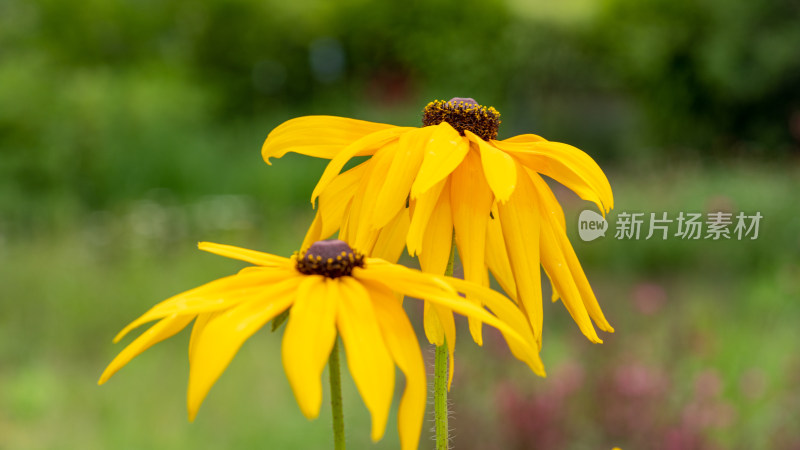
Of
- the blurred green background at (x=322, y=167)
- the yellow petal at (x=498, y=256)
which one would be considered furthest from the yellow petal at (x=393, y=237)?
the blurred green background at (x=322, y=167)

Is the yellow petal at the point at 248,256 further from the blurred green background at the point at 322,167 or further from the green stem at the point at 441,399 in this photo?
the blurred green background at the point at 322,167

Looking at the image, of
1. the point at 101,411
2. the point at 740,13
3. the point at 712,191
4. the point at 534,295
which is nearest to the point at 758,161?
the point at 740,13

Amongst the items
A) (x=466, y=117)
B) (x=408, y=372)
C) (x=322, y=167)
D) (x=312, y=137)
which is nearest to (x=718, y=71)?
(x=322, y=167)

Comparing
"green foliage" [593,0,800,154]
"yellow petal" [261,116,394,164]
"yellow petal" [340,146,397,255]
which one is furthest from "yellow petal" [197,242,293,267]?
"green foliage" [593,0,800,154]

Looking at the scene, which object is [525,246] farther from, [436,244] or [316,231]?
[316,231]

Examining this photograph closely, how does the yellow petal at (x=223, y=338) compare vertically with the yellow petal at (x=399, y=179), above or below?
below

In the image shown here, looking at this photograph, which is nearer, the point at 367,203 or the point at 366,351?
the point at 366,351
